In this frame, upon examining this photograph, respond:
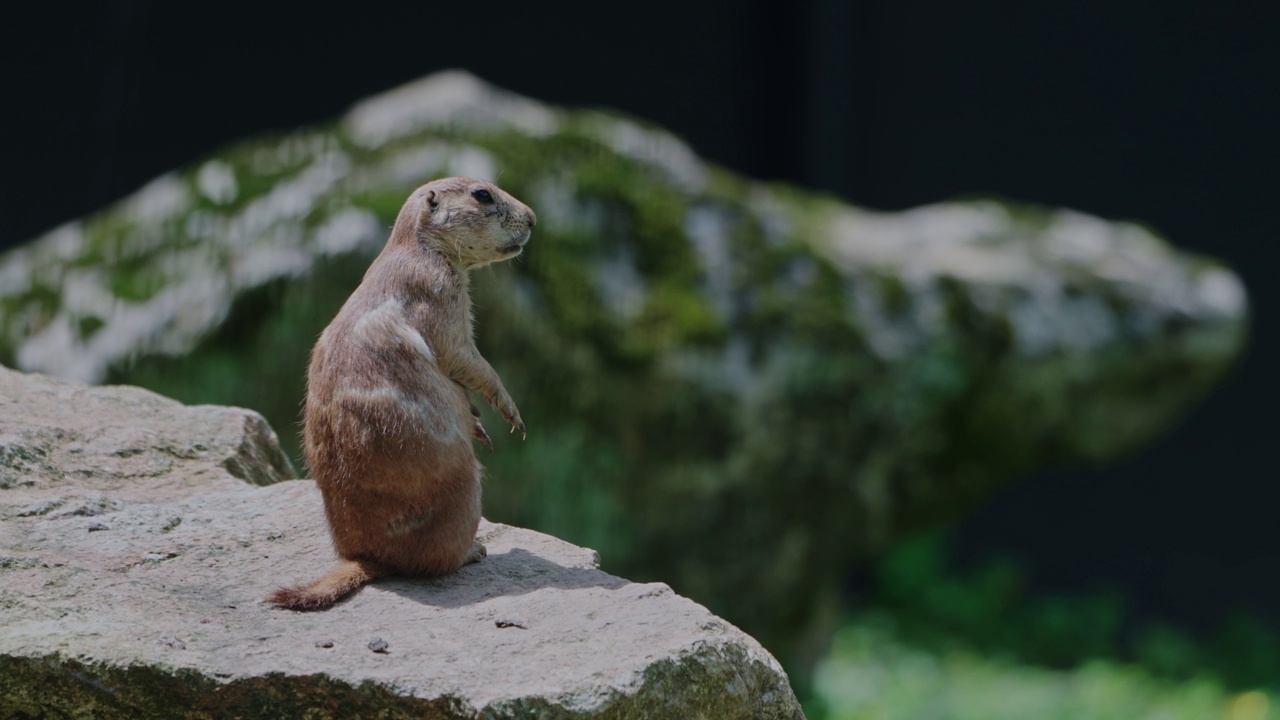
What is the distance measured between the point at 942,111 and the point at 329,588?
947 centimetres

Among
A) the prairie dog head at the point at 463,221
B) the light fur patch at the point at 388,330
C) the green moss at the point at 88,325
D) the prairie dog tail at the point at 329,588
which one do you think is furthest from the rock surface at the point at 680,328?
the prairie dog tail at the point at 329,588

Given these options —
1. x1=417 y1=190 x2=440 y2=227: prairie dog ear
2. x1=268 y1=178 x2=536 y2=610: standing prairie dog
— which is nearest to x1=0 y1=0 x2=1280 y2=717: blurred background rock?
x1=268 y1=178 x2=536 y2=610: standing prairie dog

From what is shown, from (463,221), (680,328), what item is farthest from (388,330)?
(680,328)

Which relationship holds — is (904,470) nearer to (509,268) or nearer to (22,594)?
(509,268)

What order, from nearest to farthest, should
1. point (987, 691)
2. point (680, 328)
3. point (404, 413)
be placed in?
point (404, 413) → point (680, 328) → point (987, 691)

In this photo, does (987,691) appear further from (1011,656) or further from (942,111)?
(942,111)

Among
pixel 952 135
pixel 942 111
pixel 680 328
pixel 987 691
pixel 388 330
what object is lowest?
pixel 987 691

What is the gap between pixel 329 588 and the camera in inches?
133

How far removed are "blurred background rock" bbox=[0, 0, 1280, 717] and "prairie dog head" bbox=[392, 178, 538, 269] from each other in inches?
223

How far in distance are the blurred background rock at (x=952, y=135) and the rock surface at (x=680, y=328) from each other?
1.72m

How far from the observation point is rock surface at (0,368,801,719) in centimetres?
295

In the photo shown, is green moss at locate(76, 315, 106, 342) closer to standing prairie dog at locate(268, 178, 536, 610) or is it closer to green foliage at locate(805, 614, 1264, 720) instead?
standing prairie dog at locate(268, 178, 536, 610)

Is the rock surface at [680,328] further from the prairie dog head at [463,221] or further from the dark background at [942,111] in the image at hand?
the prairie dog head at [463,221]

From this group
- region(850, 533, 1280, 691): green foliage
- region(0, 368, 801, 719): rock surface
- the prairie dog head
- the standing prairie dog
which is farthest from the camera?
region(850, 533, 1280, 691): green foliage
